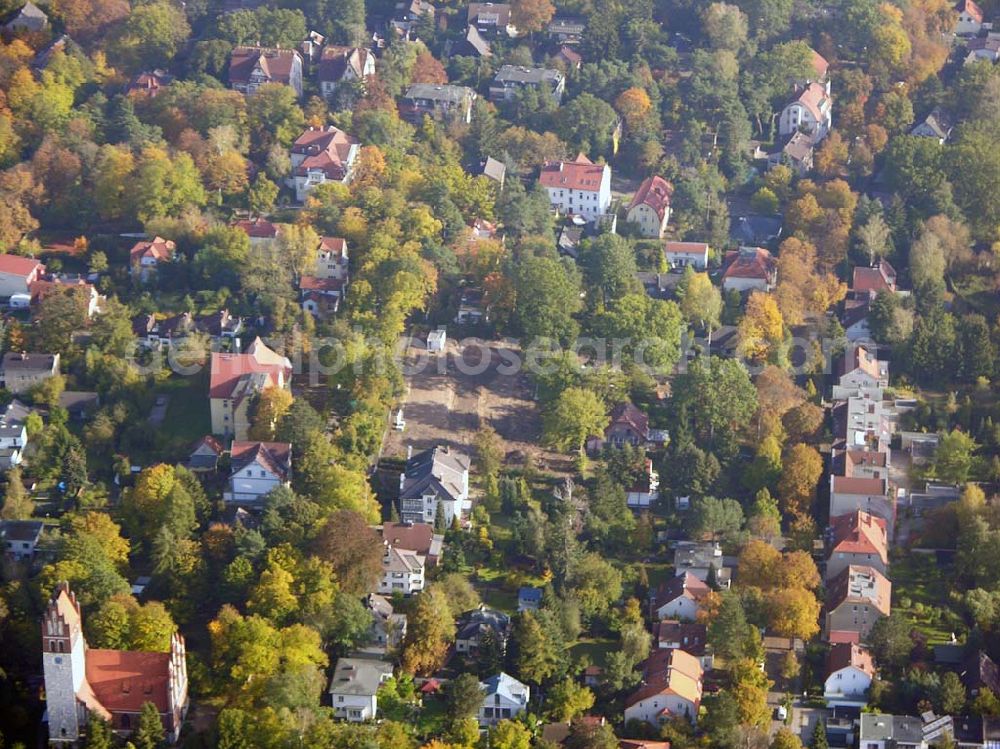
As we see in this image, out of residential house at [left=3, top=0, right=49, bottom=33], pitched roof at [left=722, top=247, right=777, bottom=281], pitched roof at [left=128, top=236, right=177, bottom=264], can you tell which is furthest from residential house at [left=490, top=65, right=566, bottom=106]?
residential house at [left=3, top=0, right=49, bottom=33]

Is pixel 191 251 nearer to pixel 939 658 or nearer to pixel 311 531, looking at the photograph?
pixel 311 531

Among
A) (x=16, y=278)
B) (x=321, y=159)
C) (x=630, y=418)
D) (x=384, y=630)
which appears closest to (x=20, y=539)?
(x=384, y=630)

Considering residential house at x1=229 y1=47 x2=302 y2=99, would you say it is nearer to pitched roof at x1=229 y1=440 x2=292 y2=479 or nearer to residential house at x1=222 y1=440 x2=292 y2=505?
pitched roof at x1=229 y1=440 x2=292 y2=479

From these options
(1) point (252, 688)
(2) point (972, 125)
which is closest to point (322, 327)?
(1) point (252, 688)

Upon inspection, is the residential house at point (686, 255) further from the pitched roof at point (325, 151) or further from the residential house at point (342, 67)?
the residential house at point (342, 67)

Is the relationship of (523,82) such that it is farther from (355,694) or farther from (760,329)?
(355,694)
